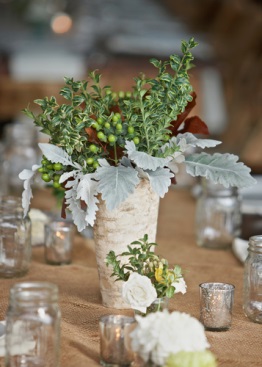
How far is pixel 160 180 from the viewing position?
1.75m

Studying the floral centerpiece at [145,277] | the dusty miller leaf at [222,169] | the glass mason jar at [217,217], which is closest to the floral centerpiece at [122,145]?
the dusty miller leaf at [222,169]

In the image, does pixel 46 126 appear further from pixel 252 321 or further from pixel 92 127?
pixel 252 321

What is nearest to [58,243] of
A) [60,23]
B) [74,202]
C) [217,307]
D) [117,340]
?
[74,202]

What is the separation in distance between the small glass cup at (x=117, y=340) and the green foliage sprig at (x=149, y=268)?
213 mm

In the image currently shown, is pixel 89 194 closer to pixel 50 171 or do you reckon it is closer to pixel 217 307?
pixel 50 171

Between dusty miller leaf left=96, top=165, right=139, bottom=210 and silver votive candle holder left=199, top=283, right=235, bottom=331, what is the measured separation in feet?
0.81

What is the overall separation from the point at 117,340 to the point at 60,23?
8482 millimetres

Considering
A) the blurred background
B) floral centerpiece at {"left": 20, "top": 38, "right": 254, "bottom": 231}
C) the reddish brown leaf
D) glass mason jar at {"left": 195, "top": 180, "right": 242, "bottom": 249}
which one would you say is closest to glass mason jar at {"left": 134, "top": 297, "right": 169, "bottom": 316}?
floral centerpiece at {"left": 20, "top": 38, "right": 254, "bottom": 231}

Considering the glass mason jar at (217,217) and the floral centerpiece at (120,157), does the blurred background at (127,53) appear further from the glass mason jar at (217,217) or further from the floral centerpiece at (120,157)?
the floral centerpiece at (120,157)

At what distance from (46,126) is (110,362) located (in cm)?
56

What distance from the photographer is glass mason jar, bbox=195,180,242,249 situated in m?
2.66

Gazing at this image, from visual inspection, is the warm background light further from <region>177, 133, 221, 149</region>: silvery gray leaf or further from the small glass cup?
the small glass cup

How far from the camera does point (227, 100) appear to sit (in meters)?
6.93

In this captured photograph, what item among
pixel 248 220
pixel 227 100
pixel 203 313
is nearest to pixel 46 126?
pixel 203 313
